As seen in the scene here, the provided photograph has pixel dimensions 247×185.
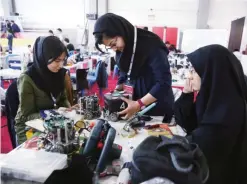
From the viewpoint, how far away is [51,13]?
8.53m

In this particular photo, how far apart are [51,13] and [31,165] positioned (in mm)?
8809

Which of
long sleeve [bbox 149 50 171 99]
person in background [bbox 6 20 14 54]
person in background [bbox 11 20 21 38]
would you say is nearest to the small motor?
long sleeve [bbox 149 50 171 99]

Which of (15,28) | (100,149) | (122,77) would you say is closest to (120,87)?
(122,77)

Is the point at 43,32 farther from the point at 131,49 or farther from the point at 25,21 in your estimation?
the point at 131,49

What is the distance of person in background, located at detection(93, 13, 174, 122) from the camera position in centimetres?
140

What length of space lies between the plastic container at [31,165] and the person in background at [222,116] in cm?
59

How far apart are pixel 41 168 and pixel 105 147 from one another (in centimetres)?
25

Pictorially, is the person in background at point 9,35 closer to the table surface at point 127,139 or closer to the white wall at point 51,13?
the white wall at point 51,13

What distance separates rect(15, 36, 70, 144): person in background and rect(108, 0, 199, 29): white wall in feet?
23.2

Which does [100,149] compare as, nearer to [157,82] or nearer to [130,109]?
[130,109]

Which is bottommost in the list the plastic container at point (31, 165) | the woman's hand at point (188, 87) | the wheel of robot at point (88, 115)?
the wheel of robot at point (88, 115)

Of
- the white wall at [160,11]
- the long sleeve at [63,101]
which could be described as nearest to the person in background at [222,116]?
the long sleeve at [63,101]

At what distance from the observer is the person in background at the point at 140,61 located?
1.40 metres

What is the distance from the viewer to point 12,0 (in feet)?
28.7
